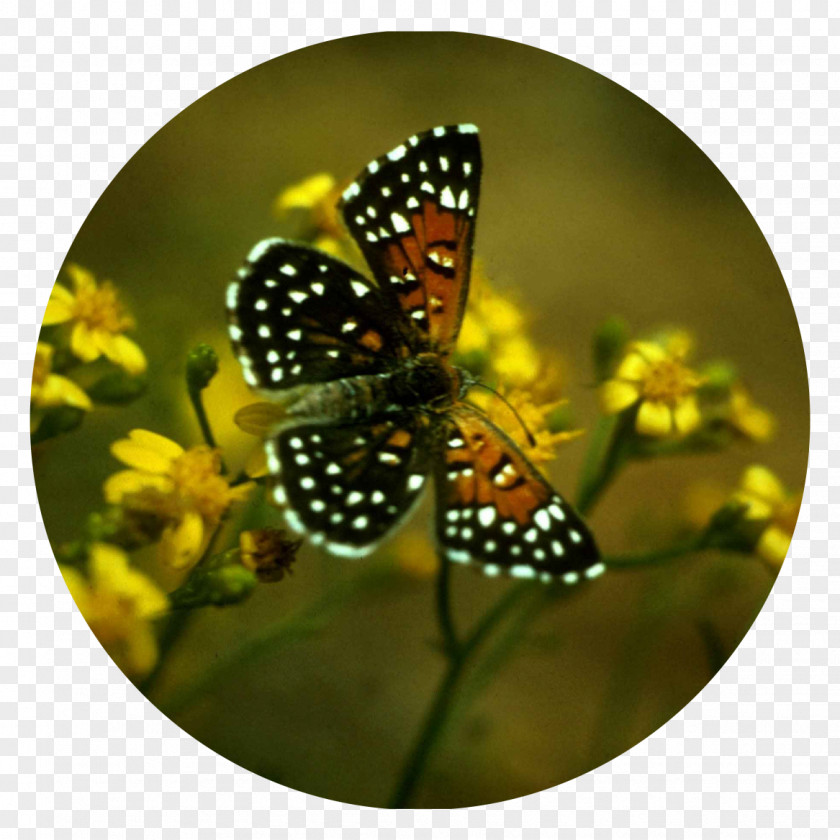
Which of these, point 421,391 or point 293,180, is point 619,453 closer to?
point 421,391

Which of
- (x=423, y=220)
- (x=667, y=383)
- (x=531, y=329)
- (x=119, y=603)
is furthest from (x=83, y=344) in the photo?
(x=667, y=383)

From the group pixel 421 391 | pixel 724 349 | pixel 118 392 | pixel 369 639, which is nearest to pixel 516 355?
pixel 421 391

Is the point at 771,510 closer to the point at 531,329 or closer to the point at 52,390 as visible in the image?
the point at 531,329

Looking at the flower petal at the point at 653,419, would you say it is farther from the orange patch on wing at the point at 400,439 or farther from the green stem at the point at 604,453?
the orange patch on wing at the point at 400,439

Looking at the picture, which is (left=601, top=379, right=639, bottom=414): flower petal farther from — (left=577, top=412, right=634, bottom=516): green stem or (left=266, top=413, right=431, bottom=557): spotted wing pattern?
(left=266, top=413, right=431, bottom=557): spotted wing pattern

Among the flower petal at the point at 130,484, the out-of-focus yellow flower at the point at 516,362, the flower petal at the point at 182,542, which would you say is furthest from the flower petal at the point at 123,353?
the out-of-focus yellow flower at the point at 516,362
